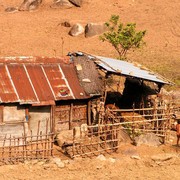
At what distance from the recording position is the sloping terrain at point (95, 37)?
29422mm

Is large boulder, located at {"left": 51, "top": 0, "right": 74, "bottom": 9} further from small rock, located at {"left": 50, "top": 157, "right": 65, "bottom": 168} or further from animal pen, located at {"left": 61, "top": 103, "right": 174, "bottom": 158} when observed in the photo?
small rock, located at {"left": 50, "top": 157, "right": 65, "bottom": 168}

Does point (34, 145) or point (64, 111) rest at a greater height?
point (64, 111)

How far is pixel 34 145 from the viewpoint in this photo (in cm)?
1517

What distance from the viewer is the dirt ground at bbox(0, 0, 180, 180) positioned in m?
13.2

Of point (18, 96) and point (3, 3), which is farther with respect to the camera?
point (3, 3)

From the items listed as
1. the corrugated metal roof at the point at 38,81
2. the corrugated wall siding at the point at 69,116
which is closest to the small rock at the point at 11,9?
the corrugated metal roof at the point at 38,81

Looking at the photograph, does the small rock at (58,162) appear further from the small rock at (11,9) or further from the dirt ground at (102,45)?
the small rock at (11,9)

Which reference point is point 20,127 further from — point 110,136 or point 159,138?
point 159,138

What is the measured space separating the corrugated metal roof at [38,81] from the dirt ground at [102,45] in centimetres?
250

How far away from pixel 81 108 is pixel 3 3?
28131 mm

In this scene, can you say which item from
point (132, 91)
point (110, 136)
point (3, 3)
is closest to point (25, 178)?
point (110, 136)

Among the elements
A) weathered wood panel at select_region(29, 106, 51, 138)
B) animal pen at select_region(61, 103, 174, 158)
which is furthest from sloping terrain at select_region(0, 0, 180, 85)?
weathered wood panel at select_region(29, 106, 51, 138)

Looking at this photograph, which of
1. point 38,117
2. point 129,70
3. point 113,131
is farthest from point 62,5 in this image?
point 113,131

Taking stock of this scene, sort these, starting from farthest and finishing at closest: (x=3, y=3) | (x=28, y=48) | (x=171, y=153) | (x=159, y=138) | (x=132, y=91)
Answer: (x=3, y=3)
(x=28, y=48)
(x=132, y=91)
(x=159, y=138)
(x=171, y=153)
